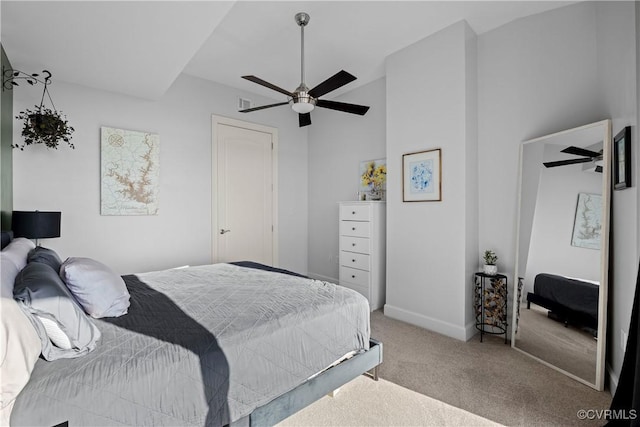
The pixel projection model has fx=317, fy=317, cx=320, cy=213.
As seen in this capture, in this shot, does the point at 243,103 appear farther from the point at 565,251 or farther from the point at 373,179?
the point at 565,251

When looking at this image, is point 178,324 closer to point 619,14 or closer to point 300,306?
point 300,306

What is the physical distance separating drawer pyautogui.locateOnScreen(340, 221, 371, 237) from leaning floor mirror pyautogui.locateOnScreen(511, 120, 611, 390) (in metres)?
1.51

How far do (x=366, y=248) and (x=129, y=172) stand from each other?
272 cm

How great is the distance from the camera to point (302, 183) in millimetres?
4980

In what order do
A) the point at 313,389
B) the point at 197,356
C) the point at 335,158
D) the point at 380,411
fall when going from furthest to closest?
the point at 335,158
the point at 380,411
the point at 313,389
the point at 197,356

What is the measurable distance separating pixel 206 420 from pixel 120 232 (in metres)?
2.66

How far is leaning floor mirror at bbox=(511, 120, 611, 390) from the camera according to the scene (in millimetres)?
2189

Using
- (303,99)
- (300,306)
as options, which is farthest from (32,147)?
(300,306)

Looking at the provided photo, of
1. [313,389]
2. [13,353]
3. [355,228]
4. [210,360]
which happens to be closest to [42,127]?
[13,353]

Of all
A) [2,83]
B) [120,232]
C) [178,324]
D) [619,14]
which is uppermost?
[619,14]

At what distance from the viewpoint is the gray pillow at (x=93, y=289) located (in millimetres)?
1600

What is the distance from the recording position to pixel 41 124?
2672 mm

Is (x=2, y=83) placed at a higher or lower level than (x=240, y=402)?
higher

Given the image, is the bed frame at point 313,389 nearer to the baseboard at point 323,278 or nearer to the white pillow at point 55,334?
the white pillow at point 55,334
